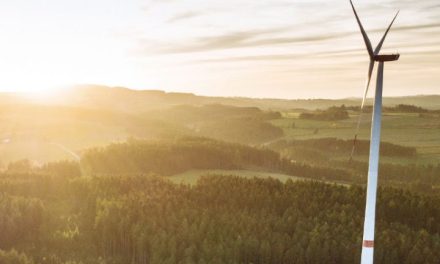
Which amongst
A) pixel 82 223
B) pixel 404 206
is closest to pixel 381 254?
pixel 404 206

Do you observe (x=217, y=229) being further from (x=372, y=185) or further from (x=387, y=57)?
(x=387, y=57)

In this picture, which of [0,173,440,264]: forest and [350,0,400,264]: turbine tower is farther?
[0,173,440,264]: forest

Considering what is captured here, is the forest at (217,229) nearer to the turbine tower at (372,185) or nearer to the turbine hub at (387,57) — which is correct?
the turbine tower at (372,185)

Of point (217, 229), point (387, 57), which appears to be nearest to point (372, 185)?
point (387, 57)

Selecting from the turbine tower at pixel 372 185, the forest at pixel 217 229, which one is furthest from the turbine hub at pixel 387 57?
the forest at pixel 217 229

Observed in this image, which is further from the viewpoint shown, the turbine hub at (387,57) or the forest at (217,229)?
the forest at (217,229)

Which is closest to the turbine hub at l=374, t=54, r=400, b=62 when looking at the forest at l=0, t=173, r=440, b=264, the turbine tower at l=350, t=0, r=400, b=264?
the turbine tower at l=350, t=0, r=400, b=264

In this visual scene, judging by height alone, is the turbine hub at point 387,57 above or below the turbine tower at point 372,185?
above

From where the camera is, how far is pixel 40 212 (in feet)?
598

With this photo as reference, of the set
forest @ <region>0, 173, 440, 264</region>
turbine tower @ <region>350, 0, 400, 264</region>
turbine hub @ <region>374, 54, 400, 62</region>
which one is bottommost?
forest @ <region>0, 173, 440, 264</region>

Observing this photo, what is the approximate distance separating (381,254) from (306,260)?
62.6 feet

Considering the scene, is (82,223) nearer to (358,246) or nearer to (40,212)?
(40,212)

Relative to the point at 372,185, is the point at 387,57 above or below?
above

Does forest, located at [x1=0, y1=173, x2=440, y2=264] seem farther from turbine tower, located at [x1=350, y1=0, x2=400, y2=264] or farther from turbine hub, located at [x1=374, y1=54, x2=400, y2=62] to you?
turbine hub, located at [x1=374, y1=54, x2=400, y2=62]
